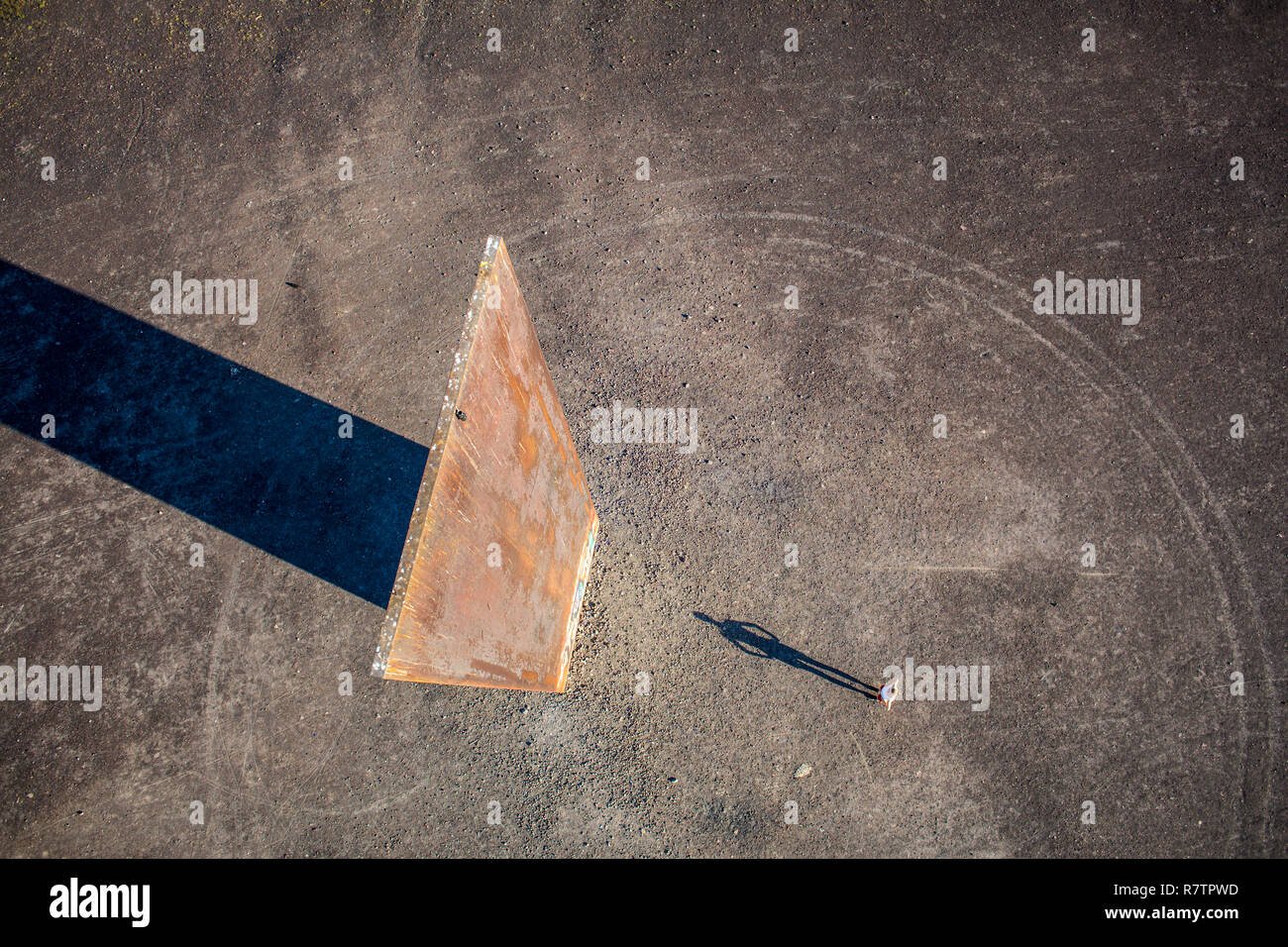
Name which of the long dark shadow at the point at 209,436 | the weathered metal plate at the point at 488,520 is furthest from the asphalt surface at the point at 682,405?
the weathered metal plate at the point at 488,520

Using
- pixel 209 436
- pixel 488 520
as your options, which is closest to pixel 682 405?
pixel 488 520

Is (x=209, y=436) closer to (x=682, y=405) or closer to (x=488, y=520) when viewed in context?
(x=488, y=520)

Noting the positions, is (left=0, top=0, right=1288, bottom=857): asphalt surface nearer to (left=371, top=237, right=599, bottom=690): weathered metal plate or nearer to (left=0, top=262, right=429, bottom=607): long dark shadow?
(left=0, top=262, right=429, bottom=607): long dark shadow
